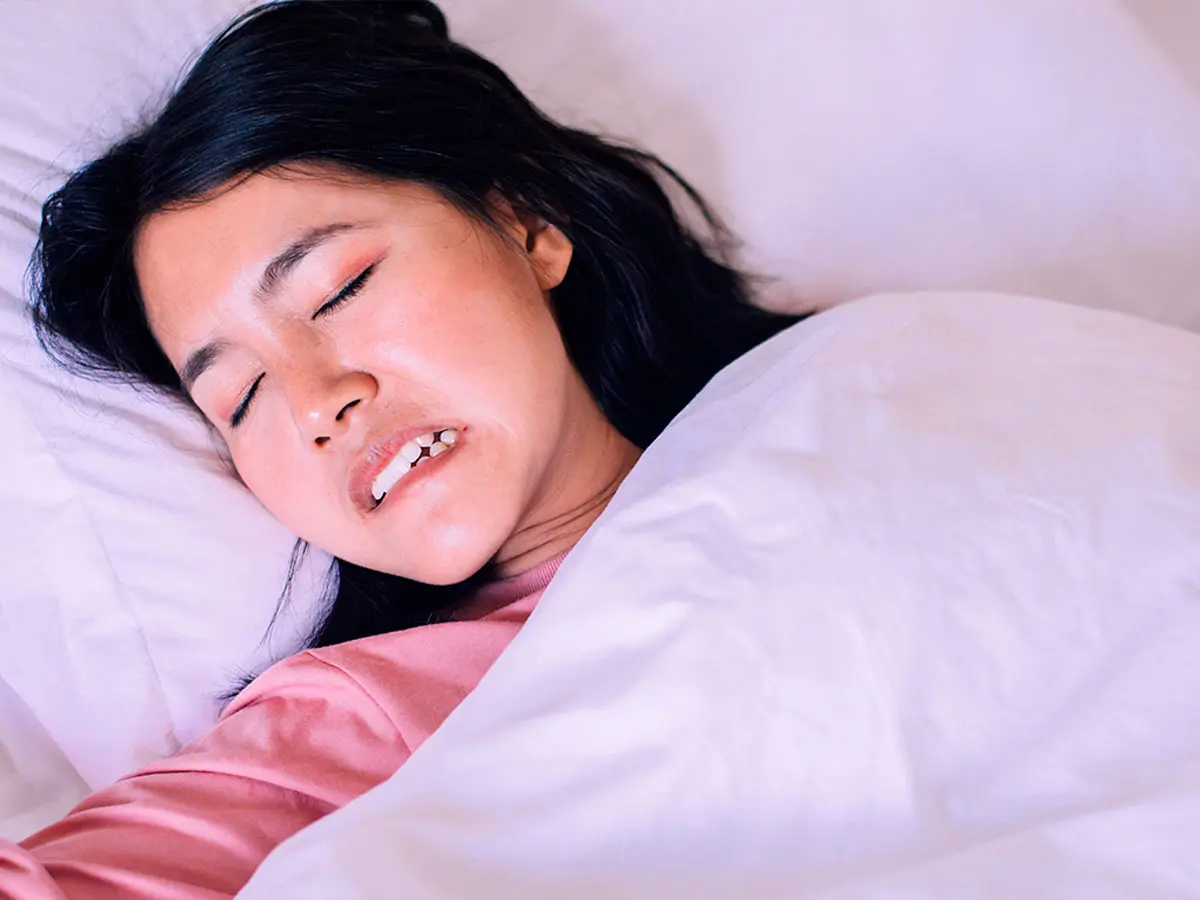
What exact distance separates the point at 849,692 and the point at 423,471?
1.43ft

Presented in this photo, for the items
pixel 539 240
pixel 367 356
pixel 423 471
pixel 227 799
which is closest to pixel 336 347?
pixel 367 356

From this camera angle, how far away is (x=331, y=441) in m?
0.96

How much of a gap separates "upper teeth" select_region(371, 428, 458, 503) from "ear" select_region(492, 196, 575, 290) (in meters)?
0.21

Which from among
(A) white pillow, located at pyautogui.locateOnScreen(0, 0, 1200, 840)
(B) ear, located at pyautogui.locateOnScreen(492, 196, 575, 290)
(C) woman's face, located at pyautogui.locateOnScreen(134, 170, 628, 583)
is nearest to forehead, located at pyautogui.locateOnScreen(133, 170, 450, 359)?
(C) woman's face, located at pyautogui.locateOnScreen(134, 170, 628, 583)

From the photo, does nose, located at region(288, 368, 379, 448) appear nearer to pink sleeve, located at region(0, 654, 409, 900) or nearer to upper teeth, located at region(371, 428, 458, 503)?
upper teeth, located at region(371, 428, 458, 503)

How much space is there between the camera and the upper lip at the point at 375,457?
95 cm

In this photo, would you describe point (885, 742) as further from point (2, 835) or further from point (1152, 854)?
point (2, 835)

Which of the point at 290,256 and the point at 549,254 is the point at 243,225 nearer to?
the point at 290,256

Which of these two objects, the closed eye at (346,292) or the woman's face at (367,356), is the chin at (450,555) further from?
the closed eye at (346,292)

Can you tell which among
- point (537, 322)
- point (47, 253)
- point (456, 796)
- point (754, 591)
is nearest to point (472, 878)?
point (456, 796)

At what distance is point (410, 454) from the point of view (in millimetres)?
968

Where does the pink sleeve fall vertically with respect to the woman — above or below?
below

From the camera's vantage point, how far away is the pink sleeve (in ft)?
2.61

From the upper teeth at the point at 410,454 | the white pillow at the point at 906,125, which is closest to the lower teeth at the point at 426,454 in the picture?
the upper teeth at the point at 410,454
